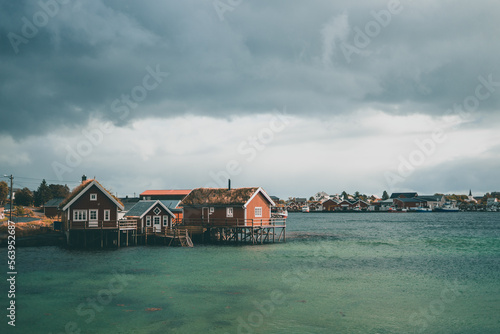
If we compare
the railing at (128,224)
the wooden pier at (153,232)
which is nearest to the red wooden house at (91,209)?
the wooden pier at (153,232)

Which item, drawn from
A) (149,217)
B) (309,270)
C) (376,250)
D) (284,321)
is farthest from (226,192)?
(284,321)

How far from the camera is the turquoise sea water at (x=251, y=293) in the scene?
20422 millimetres

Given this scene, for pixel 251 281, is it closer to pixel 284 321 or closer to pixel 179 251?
pixel 284 321

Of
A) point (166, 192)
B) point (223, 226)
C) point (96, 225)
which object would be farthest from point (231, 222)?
point (166, 192)

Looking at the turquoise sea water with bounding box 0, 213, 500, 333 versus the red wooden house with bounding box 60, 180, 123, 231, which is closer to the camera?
the turquoise sea water with bounding box 0, 213, 500, 333

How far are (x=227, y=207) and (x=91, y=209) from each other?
16.5m

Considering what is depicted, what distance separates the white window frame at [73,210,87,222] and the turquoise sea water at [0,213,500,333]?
18.0ft

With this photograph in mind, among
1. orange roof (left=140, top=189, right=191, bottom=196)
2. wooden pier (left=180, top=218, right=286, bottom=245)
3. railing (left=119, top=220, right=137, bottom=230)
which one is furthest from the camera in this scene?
Answer: orange roof (left=140, top=189, right=191, bottom=196)

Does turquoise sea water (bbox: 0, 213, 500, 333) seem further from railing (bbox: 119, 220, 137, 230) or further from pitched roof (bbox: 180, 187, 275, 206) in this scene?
pitched roof (bbox: 180, 187, 275, 206)

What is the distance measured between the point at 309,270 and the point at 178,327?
695 inches

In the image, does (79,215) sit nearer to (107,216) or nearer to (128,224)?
(107,216)

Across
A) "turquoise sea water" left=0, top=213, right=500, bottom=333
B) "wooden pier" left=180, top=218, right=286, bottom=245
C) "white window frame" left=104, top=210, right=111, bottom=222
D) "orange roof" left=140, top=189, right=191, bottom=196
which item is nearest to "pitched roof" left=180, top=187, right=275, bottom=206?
"wooden pier" left=180, top=218, right=286, bottom=245

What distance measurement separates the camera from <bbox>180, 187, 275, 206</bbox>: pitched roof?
55.5 m

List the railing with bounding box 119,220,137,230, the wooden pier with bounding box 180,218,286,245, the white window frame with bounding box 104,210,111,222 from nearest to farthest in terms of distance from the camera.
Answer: the white window frame with bounding box 104,210,111,222 < the railing with bounding box 119,220,137,230 < the wooden pier with bounding box 180,218,286,245
